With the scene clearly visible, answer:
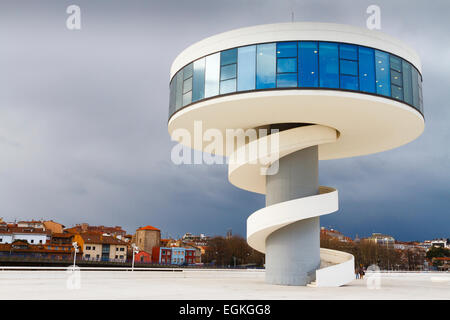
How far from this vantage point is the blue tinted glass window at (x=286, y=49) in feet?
68.1

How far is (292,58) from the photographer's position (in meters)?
20.7

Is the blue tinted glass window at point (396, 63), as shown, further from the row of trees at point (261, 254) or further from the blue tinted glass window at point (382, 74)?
the row of trees at point (261, 254)

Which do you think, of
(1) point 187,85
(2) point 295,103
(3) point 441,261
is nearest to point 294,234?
(2) point 295,103

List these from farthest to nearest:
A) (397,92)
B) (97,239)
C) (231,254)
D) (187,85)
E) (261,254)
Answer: (231,254) < (261,254) < (97,239) < (187,85) < (397,92)

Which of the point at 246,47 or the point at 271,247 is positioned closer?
the point at 246,47

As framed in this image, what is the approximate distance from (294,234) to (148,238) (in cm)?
10742

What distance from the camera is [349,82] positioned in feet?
67.8

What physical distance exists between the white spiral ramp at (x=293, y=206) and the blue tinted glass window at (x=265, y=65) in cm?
338

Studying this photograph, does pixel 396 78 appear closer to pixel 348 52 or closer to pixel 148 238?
pixel 348 52

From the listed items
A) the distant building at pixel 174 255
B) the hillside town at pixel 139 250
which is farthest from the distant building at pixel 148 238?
the distant building at pixel 174 255
